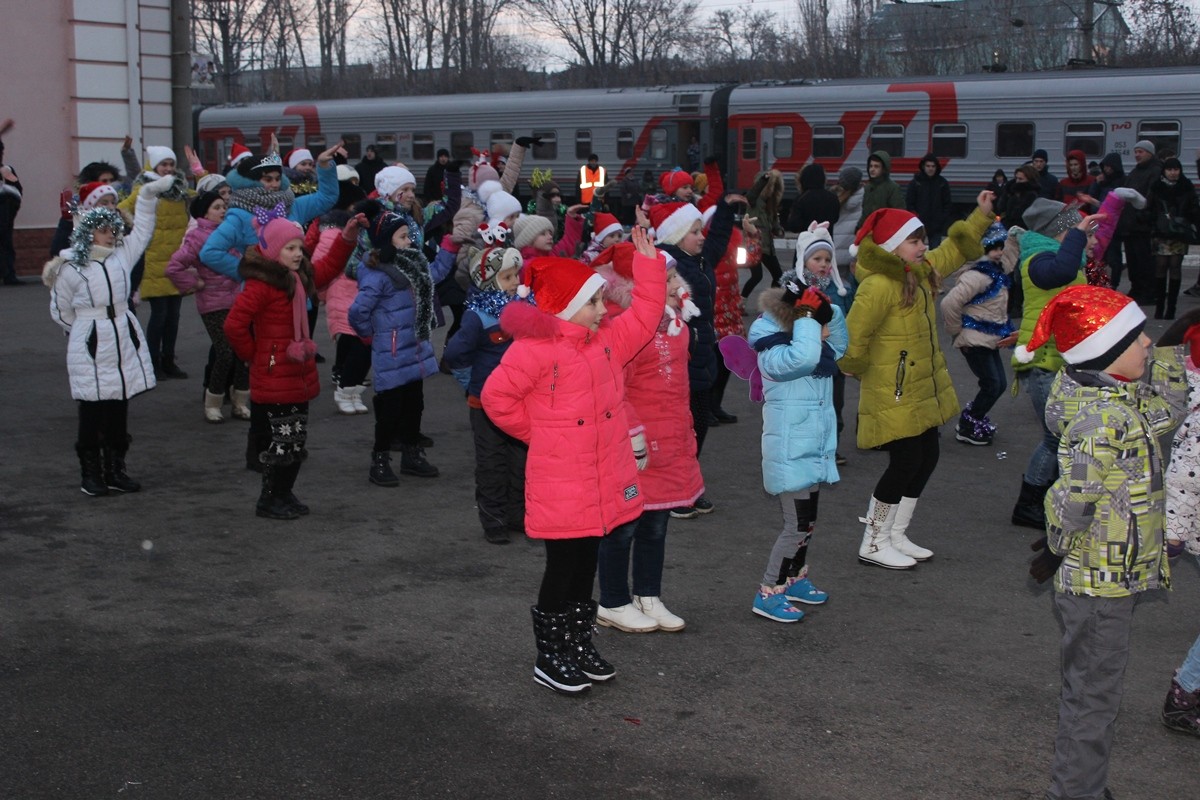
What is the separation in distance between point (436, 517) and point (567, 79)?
186 ft

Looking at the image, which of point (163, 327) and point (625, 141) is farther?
point (625, 141)

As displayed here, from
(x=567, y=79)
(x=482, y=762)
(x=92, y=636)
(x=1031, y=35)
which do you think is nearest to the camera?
(x=482, y=762)

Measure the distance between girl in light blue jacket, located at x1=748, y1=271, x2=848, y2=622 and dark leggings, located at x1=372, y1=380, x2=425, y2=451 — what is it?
9.77 ft

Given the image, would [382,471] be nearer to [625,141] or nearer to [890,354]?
[890,354]

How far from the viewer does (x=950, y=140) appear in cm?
2614

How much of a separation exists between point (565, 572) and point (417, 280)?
143 inches

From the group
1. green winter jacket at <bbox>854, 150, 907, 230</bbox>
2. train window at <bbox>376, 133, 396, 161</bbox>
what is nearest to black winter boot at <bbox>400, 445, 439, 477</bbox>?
green winter jacket at <bbox>854, 150, 907, 230</bbox>

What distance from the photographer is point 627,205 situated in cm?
2877

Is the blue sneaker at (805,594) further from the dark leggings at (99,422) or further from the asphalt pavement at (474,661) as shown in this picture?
the dark leggings at (99,422)

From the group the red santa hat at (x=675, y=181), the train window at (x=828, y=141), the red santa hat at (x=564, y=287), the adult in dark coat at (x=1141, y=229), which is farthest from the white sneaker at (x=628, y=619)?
the train window at (x=828, y=141)

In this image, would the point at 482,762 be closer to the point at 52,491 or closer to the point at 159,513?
the point at 159,513

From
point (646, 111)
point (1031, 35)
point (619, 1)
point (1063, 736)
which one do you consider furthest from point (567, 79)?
point (1063, 736)

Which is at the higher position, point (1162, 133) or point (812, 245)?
point (1162, 133)

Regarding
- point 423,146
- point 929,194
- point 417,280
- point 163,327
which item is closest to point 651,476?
point 417,280
